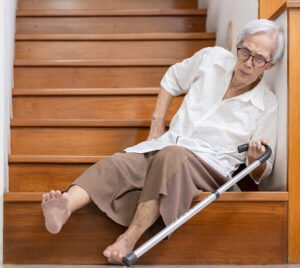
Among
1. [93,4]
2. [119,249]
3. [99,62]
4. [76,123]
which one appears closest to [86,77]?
[99,62]

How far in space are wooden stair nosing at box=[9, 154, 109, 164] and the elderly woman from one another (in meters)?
0.35

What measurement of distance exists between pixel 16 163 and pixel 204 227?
3.29 feet

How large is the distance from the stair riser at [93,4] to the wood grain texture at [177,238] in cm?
224

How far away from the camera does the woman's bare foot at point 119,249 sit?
227 centimetres

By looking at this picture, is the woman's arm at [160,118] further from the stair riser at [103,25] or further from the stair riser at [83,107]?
the stair riser at [103,25]

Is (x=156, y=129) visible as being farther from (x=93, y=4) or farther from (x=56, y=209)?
(x=93, y=4)

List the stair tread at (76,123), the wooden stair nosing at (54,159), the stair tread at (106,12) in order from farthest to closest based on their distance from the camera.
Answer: the stair tread at (106,12) < the stair tread at (76,123) < the wooden stair nosing at (54,159)

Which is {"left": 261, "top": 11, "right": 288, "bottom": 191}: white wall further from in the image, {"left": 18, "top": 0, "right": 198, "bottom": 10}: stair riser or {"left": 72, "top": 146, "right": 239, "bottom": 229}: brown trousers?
{"left": 18, "top": 0, "right": 198, "bottom": 10}: stair riser

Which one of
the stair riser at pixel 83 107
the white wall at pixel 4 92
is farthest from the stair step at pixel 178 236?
the stair riser at pixel 83 107

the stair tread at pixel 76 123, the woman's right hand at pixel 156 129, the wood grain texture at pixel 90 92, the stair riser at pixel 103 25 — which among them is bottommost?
the stair tread at pixel 76 123

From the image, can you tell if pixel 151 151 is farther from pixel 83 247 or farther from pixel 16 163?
pixel 16 163

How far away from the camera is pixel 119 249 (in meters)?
2.28

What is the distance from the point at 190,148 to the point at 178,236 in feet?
1.09

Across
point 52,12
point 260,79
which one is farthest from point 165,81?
point 52,12
